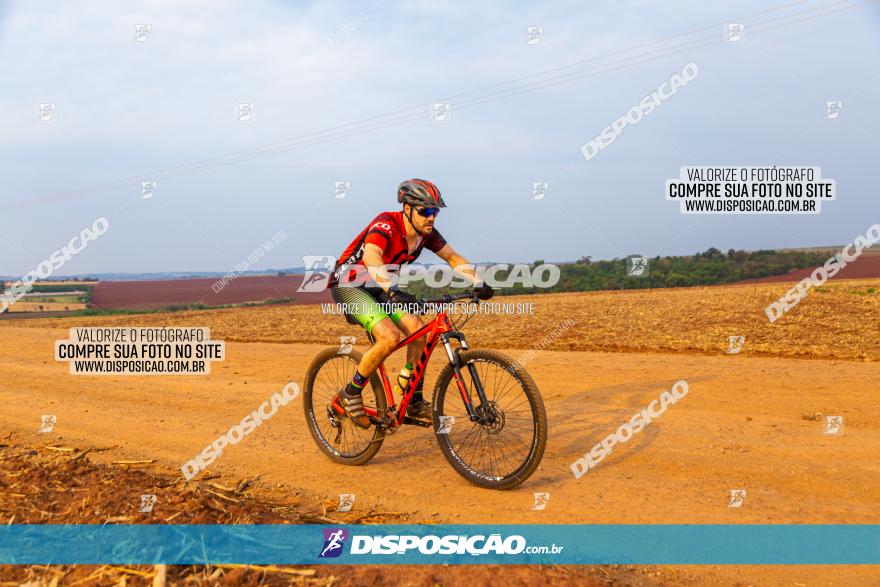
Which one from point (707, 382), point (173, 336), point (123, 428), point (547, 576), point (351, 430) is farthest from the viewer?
point (173, 336)

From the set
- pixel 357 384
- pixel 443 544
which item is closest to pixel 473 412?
pixel 357 384

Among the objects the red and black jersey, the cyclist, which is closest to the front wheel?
the cyclist

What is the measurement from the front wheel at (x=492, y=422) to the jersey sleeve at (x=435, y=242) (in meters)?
1.30

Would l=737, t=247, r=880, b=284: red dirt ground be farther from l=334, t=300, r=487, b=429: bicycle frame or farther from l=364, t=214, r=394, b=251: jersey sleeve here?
l=364, t=214, r=394, b=251: jersey sleeve

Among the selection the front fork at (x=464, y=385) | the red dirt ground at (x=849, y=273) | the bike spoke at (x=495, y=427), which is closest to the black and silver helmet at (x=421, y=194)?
the front fork at (x=464, y=385)

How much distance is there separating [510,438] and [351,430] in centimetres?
198

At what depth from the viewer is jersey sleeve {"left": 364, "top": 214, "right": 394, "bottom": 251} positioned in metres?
6.10

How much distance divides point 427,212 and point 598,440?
3237 millimetres

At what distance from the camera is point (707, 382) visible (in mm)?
9695

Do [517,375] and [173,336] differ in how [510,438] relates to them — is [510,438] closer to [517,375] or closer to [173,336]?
[517,375]

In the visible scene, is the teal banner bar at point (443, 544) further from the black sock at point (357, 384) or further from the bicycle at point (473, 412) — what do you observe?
the black sock at point (357, 384)

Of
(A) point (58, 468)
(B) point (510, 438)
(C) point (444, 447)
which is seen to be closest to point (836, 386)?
(B) point (510, 438)

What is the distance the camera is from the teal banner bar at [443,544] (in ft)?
13.1

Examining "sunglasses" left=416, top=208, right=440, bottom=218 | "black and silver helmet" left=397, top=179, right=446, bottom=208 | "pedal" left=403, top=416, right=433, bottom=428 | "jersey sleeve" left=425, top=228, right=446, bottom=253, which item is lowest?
"pedal" left=403, top=416, right=433, bottom=428
